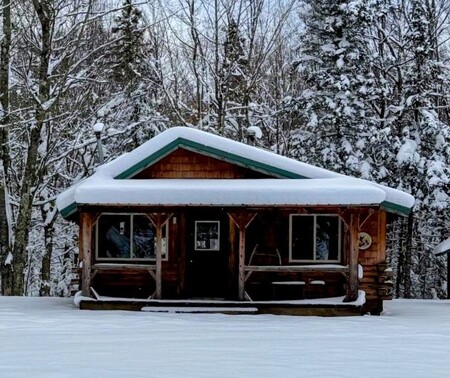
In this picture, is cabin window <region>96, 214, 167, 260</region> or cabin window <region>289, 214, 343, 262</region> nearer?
cabin window <region>289, 214, 343, 262</region>

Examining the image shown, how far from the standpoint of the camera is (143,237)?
1752 cm

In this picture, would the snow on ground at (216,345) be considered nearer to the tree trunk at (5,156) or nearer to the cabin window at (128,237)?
the cabin window at (128,237)

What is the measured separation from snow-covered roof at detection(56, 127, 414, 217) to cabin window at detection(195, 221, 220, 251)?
165cm

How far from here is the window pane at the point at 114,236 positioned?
687 inches

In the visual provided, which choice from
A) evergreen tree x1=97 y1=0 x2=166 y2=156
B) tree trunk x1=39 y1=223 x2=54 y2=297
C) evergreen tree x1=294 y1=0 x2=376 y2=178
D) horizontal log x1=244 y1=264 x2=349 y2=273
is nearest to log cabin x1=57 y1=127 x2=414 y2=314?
horizontal log x1=244 y1=264 x2=349 y2=273

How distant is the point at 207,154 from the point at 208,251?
264 cm

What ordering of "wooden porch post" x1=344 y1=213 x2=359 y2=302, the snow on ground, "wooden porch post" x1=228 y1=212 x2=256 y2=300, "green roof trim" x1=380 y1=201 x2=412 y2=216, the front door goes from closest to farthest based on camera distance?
the snow on ground
"wooden porch post" x1=344 y1=213 x2=359 y2=302
"wooden porch post" x1=228 y1=212 x2=256 y2=300
"green roof trim" x1=380 y1=201 x2=412 y2=216
the front door

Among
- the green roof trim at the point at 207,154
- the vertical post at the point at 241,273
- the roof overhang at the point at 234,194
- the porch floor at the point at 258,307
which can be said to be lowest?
the porch floor at the point at 258,307

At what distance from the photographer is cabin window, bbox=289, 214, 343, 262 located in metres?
17.1

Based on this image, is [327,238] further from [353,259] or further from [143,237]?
[143,237]

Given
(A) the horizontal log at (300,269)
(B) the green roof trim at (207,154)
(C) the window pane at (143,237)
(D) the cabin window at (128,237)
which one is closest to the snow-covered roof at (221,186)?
(B) the green roof trim at (207,154)

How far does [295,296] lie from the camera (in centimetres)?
1694

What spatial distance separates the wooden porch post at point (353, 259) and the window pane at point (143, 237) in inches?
196

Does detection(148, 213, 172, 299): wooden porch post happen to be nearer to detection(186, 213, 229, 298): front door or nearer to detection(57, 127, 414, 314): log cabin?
detection(57, 127, 414, 314): log cabin
